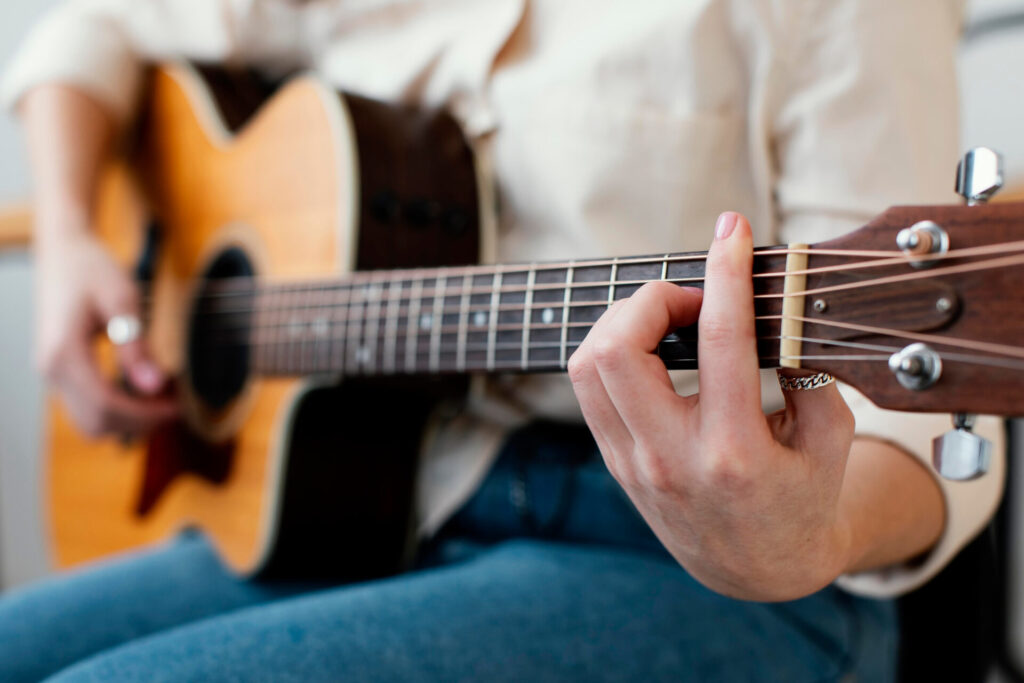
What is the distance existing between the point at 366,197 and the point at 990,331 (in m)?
0.46

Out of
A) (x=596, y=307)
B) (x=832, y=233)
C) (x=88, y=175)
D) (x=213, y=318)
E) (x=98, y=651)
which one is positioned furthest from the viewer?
(x=88, y=175)

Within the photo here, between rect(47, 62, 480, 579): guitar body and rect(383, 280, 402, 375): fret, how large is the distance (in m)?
0.05

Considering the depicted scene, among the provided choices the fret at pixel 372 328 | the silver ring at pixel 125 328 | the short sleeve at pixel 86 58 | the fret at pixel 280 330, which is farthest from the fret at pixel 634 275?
the short sleeve at pixel 86 58

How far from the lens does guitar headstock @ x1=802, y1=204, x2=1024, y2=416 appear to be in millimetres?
296

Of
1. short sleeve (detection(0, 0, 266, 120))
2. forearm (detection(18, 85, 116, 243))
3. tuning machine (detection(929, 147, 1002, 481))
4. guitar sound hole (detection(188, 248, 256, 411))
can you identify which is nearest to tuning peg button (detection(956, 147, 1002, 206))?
tuning machine (detection(929, 147, 1002, 481))

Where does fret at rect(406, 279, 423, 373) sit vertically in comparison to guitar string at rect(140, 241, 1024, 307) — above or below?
below

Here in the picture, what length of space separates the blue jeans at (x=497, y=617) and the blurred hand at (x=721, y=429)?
162 millimetres

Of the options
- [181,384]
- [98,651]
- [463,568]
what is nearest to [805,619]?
[463,568]

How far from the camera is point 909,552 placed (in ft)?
1.59

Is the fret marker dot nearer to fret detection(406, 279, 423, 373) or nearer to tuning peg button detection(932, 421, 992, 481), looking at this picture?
fret detection(406, 279, 423, 373)

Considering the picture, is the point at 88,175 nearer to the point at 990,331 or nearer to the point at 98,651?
the point at 98,651

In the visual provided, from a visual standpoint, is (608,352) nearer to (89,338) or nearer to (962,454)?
(962,454)

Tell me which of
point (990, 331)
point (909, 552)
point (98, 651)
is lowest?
point (98, 651)

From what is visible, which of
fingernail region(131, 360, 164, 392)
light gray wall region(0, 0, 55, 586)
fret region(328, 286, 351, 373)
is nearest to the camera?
fret region(328, 286, 351, 373)
